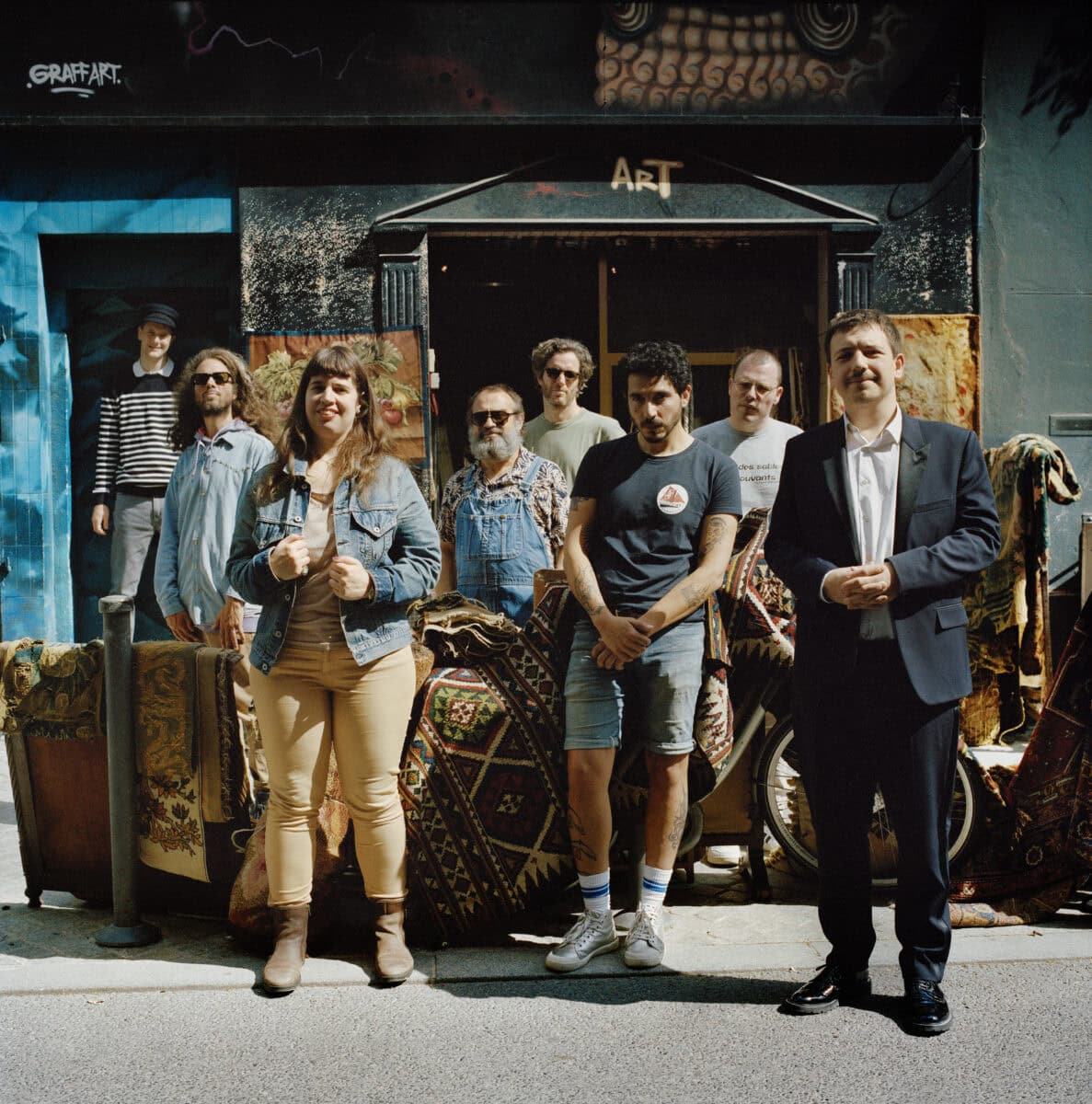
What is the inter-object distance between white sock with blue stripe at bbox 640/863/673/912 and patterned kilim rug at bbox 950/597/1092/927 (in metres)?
1.16

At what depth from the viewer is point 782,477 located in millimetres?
4098

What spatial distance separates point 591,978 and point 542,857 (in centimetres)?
48

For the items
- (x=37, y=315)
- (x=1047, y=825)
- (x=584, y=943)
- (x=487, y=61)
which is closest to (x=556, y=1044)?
(x=584, y=943)

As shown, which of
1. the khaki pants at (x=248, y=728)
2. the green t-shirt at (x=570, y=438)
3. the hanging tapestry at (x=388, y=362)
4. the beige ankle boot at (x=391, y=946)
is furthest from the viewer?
the hanging tapestry at (x=388, y=362)

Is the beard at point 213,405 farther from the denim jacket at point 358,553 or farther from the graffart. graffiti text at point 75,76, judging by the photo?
the graffart. graffiti text at point 75,76

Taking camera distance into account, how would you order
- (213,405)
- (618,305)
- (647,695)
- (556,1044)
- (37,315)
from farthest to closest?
1. (618,305)
2. (37,315)
3. (213,405)
4. (647,695)
5. (556,1044)

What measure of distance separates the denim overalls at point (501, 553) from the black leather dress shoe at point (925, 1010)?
2410 millimetres

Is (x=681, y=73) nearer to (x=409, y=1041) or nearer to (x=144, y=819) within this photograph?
(x=144, y=819)

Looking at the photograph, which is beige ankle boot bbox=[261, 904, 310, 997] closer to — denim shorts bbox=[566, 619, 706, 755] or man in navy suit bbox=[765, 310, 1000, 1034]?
denim shorts bbox=[566, 619, 706, 755]

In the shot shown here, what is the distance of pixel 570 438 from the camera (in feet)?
20.8

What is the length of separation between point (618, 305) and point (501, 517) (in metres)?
4.45

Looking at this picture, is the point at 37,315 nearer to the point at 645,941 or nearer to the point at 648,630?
the point at 648,630

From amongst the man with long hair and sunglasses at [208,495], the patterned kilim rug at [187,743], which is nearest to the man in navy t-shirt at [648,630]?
the patterned kilim rug at [187,743]

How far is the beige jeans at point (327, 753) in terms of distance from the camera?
4.07m
